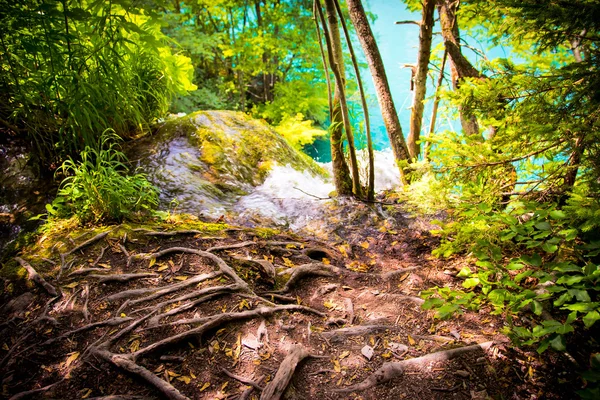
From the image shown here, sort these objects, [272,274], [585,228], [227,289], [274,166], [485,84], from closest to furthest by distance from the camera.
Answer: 1. [585,228]
2. [485,84]
3. [227,289]
4. [272,274]
5. [274,166]

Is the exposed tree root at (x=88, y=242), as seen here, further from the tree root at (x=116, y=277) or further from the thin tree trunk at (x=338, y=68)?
the thin tree trunk at (x=338, y=68)

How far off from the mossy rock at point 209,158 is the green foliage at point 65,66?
0.66m

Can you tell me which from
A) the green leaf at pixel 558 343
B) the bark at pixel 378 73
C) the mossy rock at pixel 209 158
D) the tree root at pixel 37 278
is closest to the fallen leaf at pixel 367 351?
the green leaf at pixel 558 343

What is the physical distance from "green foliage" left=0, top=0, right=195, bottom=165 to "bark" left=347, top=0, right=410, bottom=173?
2.72m

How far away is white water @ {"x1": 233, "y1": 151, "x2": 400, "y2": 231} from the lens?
4289mm

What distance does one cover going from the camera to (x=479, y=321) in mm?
2053

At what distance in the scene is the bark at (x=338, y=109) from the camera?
3748mm

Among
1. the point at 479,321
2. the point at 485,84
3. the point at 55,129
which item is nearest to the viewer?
the point at 485,84

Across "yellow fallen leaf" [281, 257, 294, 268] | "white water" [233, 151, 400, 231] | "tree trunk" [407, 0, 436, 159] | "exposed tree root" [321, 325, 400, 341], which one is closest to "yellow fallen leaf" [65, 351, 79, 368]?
"exposed tree root" [321, 325, 400, 341]

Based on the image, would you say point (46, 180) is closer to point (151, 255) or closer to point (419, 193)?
point (151, 255)

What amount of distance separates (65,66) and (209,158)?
237 centimetres

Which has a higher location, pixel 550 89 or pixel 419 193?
pixel 550 89

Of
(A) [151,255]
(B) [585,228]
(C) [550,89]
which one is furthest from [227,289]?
(C) [550,89]

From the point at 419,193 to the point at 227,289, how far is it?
161 cm
